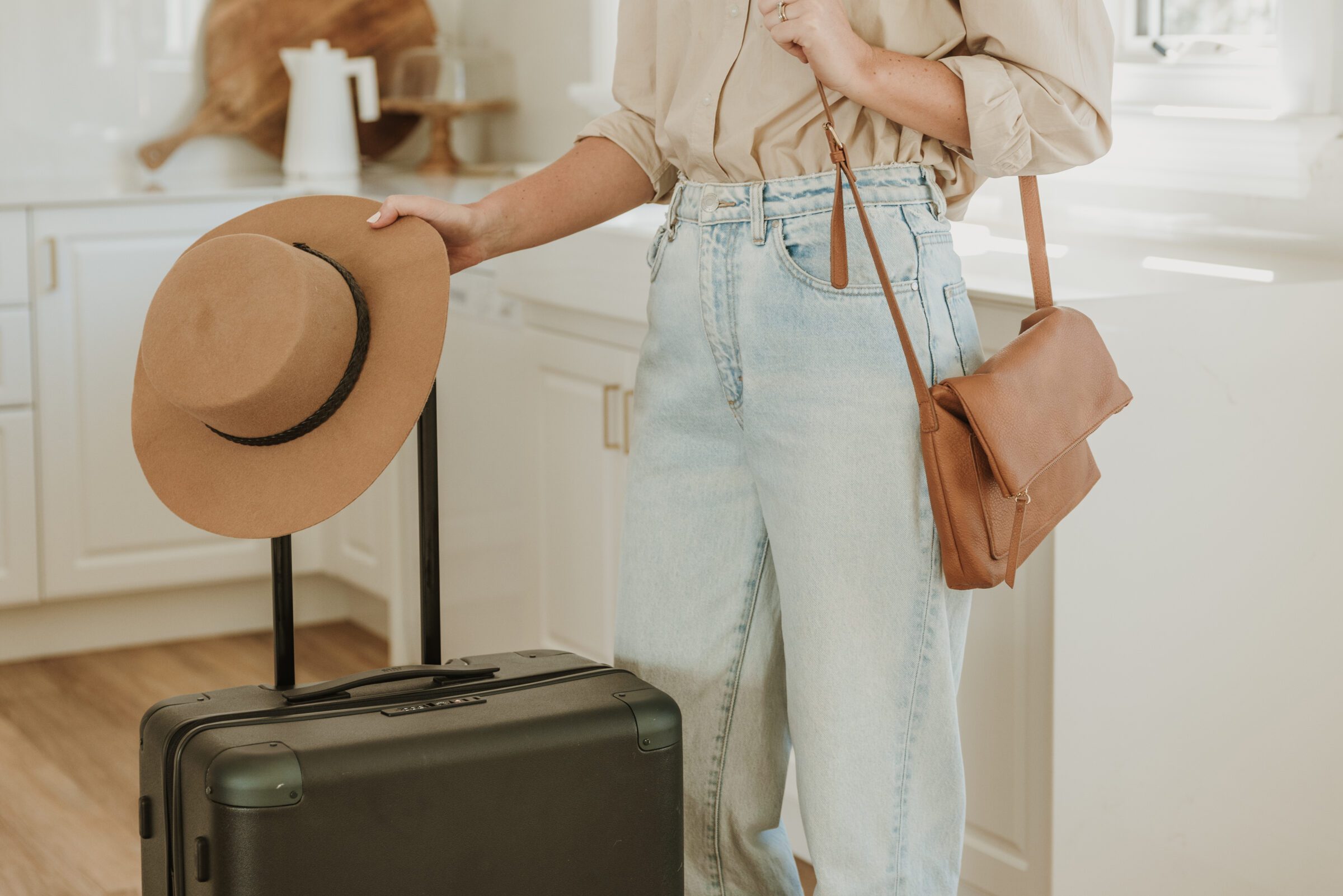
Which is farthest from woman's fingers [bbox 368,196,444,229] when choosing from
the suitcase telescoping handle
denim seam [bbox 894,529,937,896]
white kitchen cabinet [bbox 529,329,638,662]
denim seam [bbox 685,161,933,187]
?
white kitchen cabinet [bbox 529,329,638,662]

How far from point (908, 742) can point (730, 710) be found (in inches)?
7.4

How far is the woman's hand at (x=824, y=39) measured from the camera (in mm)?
1008

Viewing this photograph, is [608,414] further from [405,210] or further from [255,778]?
[255,778]

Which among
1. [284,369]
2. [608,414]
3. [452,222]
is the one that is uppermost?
[452,222]

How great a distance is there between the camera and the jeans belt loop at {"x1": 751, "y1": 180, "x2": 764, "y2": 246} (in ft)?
3.51

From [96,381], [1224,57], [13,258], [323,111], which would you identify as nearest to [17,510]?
Result: [96,381]

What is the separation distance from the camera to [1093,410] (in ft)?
3.71

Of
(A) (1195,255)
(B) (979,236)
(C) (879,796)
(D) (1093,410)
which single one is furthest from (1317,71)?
(C) (879,796)

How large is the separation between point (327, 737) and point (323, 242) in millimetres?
436

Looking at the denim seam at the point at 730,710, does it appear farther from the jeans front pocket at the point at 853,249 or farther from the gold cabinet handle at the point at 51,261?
the gold cabinet handle at the point at 51,261

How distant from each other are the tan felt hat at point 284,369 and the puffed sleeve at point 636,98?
0.72ft

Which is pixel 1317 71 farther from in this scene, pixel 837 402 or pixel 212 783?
pixel 212 783

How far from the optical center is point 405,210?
3.92 ft

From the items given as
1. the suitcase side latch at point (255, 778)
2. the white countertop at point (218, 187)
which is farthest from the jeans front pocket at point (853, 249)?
the white countertop at point (218, 187)
